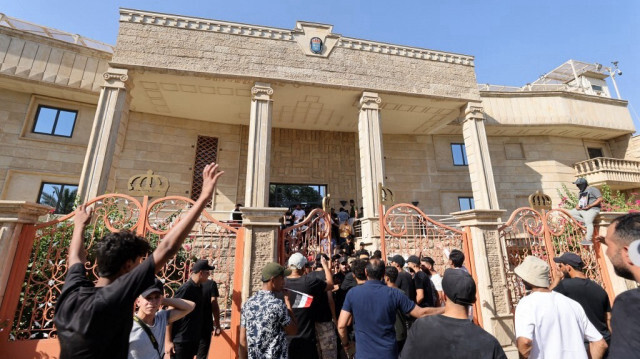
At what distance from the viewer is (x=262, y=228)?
178 inches

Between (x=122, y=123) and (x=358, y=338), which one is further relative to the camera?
(x=122, y=123)

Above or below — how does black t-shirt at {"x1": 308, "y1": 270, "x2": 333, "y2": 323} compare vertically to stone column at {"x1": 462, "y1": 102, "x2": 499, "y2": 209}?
below

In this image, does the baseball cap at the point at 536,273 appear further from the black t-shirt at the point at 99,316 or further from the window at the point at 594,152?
the window at the point at 594,152

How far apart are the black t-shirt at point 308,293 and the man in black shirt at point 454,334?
150cm

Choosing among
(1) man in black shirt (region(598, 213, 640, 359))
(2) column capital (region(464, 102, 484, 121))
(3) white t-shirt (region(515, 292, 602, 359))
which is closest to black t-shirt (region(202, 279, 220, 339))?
(3) white t-shirt (region(515, 292, 602, 359))

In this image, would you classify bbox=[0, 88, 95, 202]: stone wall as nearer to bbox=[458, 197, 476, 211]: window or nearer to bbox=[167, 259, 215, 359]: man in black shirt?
A: bbox=[167, 259, 215, 359]: man in black shirt

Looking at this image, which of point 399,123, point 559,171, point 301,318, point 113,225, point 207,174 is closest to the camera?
point 207,174

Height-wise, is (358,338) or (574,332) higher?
(574,332)

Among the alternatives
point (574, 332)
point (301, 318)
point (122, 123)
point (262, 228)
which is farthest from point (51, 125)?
point (574, 332)

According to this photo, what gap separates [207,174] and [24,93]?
13.1 meters

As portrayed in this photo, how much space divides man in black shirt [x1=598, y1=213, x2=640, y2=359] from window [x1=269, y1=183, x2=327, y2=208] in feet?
37.6

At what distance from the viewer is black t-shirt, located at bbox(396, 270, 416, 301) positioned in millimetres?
3736

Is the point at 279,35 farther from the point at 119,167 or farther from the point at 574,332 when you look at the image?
the point at 574,332

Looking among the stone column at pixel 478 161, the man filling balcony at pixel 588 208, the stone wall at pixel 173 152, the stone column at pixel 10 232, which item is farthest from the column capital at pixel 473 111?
the stone column at pixel 10 232
